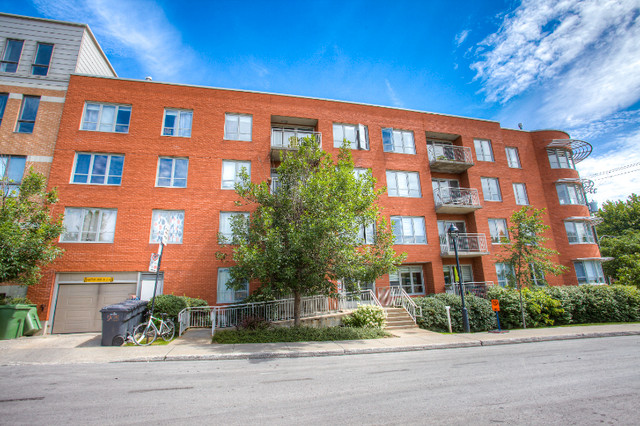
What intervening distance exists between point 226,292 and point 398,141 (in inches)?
592

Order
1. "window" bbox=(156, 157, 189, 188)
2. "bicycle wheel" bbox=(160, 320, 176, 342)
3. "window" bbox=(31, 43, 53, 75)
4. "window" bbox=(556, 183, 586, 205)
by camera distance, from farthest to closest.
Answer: "window" bbox=(556, 183, 586, 205) → "window" bbox=(156, 157, 189, 188) → "window" bbox=(31, 43, 53, 75) → "bicycle wheel" bbox=(160, 320, 176, 342)

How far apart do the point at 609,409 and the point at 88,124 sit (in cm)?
2250

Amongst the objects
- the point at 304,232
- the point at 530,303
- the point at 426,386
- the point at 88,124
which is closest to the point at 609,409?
the point at 426,386

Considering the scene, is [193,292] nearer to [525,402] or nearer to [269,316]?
[269,316]

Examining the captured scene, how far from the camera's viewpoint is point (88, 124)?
16.7m

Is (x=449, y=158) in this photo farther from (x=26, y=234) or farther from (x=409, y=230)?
(x=26, y=234)

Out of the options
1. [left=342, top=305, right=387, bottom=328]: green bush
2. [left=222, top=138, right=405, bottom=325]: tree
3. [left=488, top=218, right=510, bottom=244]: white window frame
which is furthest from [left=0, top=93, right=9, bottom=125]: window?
[left=488, top=218, right=510, bottom=244]: white window frame

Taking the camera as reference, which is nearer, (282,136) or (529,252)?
(529,252)

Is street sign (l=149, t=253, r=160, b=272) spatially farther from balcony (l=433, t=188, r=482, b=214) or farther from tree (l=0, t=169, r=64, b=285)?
balcony (l=433, t=188, r=482, b=214)

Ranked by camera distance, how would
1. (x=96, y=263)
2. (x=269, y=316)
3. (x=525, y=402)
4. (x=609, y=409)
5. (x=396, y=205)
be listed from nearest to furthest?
(x=609, y=409) < (x=525, y=402) < (x=269, y=316) < (x=96, y=263) < (x=396, y=205)

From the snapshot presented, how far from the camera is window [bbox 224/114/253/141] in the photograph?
60.1ft

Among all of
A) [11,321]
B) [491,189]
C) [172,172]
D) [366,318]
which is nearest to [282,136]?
[172,172]

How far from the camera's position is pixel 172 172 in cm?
1700

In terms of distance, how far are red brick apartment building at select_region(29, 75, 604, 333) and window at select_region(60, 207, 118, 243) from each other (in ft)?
0.18
